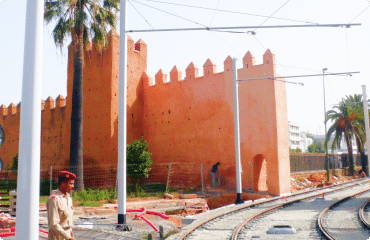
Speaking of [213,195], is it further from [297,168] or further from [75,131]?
[297,168]

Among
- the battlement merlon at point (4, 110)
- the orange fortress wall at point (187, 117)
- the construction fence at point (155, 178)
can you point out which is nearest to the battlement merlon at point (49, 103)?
the orange fortress wall at point (187, 117)

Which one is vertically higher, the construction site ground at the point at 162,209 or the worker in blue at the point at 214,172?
the worker in blue at the point at 214,172

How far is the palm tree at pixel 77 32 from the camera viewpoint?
53.5ft

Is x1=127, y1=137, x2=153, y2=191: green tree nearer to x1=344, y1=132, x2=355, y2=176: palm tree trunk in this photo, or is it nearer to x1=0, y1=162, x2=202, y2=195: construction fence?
x1=0, y1=162, x2=202, y2=195: construction fence

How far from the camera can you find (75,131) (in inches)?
647

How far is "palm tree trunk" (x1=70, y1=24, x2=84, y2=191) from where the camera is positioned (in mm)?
16172

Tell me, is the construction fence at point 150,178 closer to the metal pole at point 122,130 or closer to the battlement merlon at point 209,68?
the battlement merlon at point 209,68

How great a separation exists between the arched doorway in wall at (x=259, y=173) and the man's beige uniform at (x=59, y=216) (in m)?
16.3

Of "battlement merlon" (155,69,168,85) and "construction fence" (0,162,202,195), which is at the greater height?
"battlement merlon" (155,69,168,85)

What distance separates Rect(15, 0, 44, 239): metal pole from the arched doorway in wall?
1674 centimetres

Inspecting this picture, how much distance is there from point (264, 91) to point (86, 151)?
36.4ft

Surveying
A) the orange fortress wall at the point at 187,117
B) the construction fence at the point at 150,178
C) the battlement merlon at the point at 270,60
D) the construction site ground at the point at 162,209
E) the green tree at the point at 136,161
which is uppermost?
the battlement merlon at the point at 270,60

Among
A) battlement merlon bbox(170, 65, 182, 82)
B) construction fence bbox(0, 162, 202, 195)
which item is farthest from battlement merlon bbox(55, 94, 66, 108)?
battlement merlon bbox(170, 65, 182, 82)

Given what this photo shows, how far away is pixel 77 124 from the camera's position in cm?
1648
